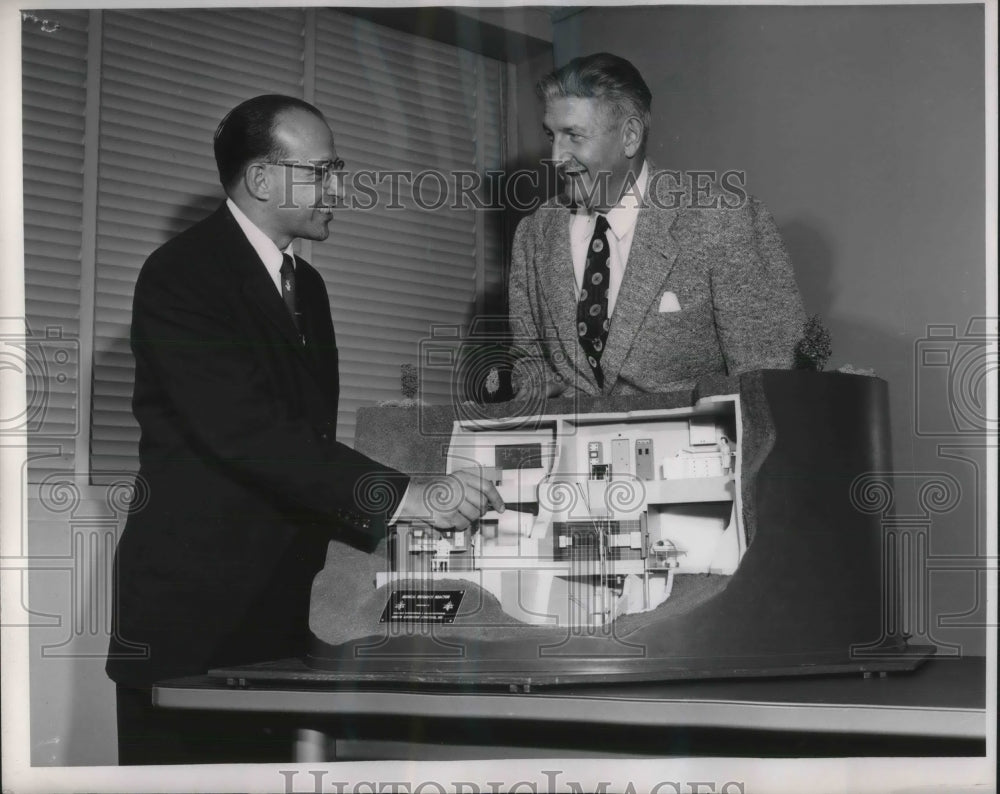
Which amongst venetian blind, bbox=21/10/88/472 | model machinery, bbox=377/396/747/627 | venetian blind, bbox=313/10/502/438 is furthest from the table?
venetian blind, bbox=313/10/502/438

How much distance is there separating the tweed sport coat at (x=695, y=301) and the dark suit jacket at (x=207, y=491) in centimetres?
46

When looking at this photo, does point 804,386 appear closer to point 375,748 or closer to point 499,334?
point 375,748

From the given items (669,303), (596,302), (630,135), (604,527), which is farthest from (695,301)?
(604,527)

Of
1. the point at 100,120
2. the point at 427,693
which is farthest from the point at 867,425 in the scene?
the point at 100,120

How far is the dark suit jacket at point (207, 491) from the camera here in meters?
2.13

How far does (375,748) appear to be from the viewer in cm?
178

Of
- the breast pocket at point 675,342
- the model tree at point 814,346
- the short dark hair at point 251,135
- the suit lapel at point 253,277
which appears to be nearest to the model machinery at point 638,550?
the model tree at point 814,346

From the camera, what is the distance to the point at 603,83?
6.98 ft

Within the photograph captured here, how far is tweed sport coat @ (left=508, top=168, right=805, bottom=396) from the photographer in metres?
2.06

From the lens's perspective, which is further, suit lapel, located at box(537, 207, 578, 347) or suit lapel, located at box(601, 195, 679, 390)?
suit lapel, located at box(537, 207, 578, 347)

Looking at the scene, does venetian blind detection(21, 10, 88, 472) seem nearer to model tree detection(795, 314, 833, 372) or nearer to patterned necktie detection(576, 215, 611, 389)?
patterned necktie detection(576, 215, 611, 389)

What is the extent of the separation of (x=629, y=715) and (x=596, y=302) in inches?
31.5

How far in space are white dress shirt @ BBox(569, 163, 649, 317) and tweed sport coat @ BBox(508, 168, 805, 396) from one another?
0.04m

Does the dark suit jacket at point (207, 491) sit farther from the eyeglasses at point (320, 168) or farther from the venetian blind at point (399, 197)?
the venetian blind at point (399, 197)
